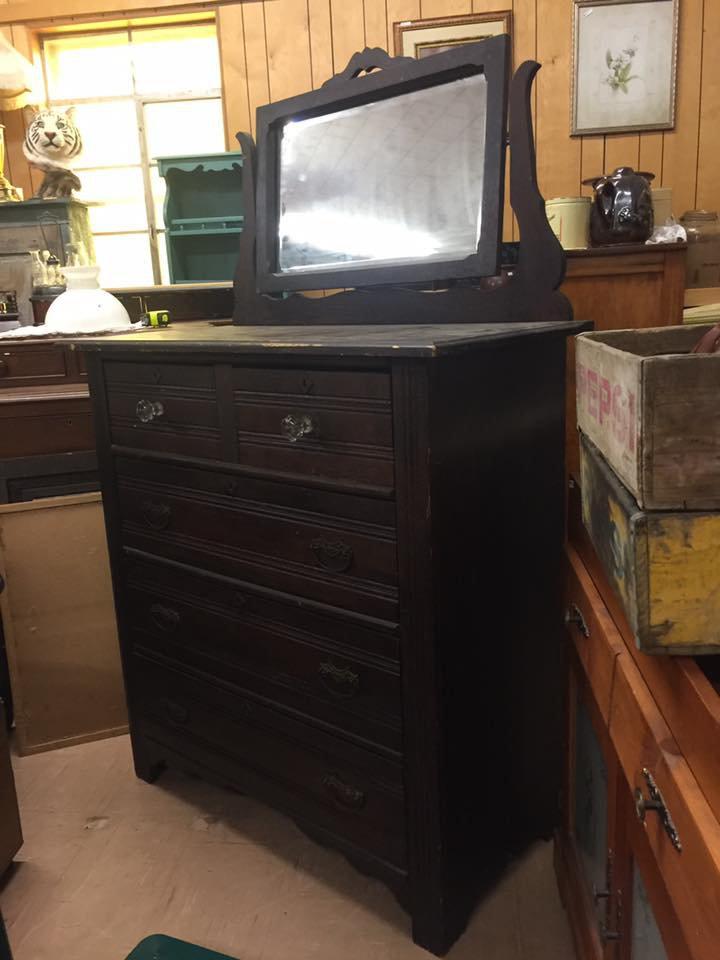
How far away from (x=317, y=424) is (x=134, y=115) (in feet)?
9.89

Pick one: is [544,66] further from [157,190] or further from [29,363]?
[29,363]

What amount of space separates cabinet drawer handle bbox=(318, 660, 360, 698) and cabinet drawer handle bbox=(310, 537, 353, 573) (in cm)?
19

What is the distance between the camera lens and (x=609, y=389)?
2.68 ft

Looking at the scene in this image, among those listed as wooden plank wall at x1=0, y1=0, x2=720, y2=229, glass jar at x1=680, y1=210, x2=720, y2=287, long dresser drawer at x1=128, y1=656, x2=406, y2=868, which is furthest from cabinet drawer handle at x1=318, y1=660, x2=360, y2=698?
wooden plank wall at x1=0, y1=0, x2=720, y2=229

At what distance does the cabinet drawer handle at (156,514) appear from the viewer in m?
1.62

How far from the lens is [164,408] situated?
156cm

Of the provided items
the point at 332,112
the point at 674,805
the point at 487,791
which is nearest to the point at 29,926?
the point at 487,791

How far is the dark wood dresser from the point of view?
1230mm

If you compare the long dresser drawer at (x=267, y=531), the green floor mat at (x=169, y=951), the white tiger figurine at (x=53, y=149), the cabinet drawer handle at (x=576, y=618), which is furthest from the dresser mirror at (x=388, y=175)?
the white tiger figurine at (x=53, y=149)

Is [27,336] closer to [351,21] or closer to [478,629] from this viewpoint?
[478,629]

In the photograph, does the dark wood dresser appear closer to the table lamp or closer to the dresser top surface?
the dresser top surface

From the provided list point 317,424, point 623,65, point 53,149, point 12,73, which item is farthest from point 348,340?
point 12,73

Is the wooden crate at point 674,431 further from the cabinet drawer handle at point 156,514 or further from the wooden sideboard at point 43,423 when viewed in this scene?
the wooden sideboard at point 43,423

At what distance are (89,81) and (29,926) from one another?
3477 millimetres
